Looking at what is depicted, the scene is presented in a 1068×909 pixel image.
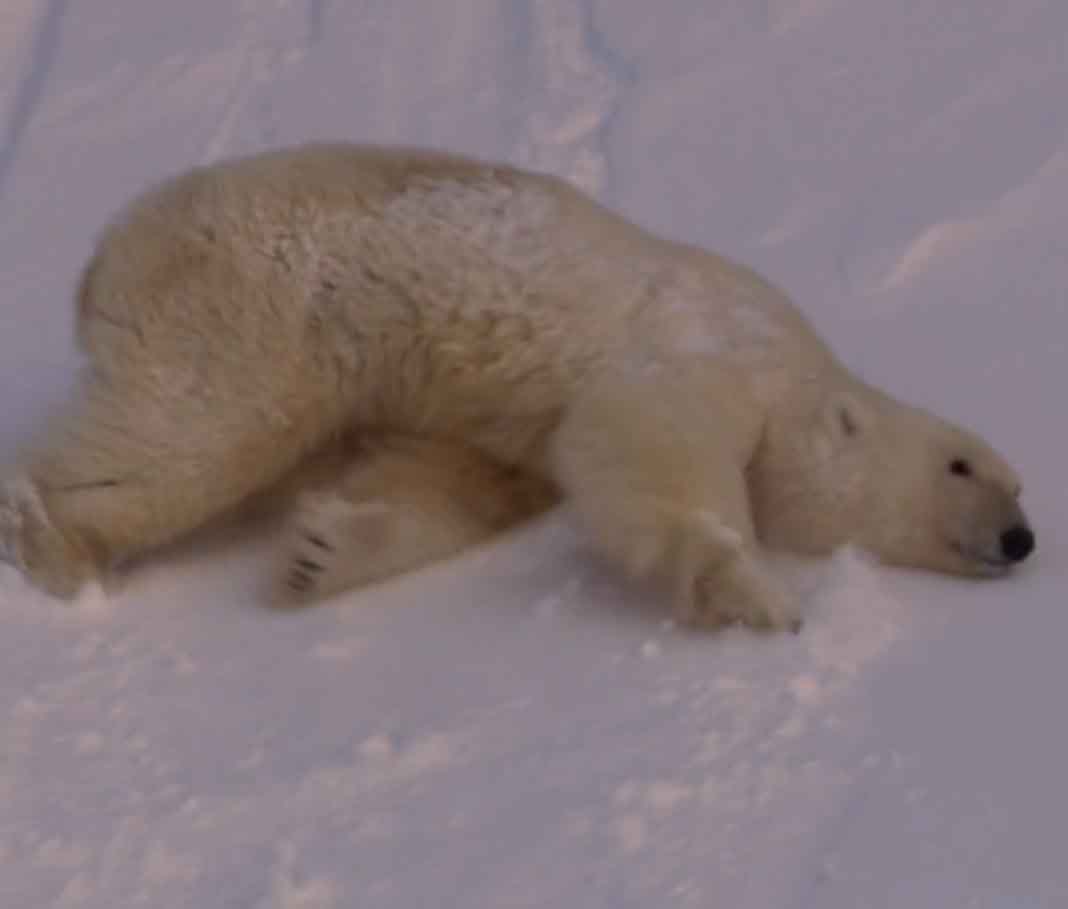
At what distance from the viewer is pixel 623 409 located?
3.99 meters

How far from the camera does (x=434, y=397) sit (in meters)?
4.20

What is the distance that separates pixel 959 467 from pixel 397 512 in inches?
51.3

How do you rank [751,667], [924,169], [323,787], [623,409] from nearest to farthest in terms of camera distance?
1. [323,787]
2. [751,667]
3. [623,409]
4. [924,169]

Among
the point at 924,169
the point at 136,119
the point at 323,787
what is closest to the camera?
the point at 323,787

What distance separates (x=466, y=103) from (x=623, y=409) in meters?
3.16

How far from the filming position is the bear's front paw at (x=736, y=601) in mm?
3648

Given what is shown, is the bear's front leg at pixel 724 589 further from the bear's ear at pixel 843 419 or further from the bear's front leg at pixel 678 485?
Answer: the bear's ear at pixel 843 419

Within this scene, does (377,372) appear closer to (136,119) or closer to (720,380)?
(720,380)

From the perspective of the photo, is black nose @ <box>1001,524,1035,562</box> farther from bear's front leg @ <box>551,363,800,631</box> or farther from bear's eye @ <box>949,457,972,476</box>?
bear's front leg @ <box>551,363,800,631</box>

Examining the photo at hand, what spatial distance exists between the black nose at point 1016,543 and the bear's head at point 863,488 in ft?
0.22

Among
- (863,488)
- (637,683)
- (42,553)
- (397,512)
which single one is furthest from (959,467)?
(42,553)

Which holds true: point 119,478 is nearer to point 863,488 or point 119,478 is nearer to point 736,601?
point 736,601

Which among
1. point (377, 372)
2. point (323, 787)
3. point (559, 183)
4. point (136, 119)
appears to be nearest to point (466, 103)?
point (136, 119)

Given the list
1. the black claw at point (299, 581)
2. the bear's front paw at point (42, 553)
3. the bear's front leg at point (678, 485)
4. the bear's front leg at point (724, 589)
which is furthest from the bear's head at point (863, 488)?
the bear's front paw at point (42, 553)
